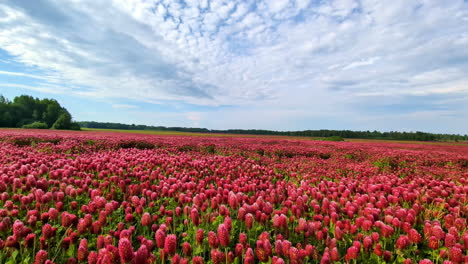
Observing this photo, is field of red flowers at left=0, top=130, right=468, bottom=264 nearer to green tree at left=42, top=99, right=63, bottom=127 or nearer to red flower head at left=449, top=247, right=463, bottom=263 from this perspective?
red flower head at left=449, top=247, right=463, bottom=263

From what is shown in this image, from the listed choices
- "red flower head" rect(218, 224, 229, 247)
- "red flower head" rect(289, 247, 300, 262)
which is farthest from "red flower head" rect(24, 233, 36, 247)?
"red flower head" rect(289, 247, 300, 262)

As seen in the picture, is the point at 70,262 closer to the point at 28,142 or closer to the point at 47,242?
the point at 47,242

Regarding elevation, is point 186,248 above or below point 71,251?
above

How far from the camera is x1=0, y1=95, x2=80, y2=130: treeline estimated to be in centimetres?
6512

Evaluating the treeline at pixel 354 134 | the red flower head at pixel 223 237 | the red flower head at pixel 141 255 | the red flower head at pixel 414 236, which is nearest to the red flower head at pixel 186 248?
the red flower head at pixel 223 237

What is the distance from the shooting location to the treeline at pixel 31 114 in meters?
65.1

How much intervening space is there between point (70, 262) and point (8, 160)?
5320 millimetres

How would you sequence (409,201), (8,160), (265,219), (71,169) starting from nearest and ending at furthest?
(265,219)
(409,201)
(71,169)
(8,160)

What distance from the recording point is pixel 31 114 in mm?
76625

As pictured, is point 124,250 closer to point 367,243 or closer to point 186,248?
point 186,248

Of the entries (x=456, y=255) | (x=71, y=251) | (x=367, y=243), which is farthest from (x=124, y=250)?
(x=456, y=255)

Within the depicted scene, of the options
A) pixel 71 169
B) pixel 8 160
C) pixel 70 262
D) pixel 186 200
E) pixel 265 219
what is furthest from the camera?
pixel 8 160

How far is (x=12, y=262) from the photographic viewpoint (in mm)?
2348

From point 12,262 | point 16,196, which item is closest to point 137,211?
point 12,262
